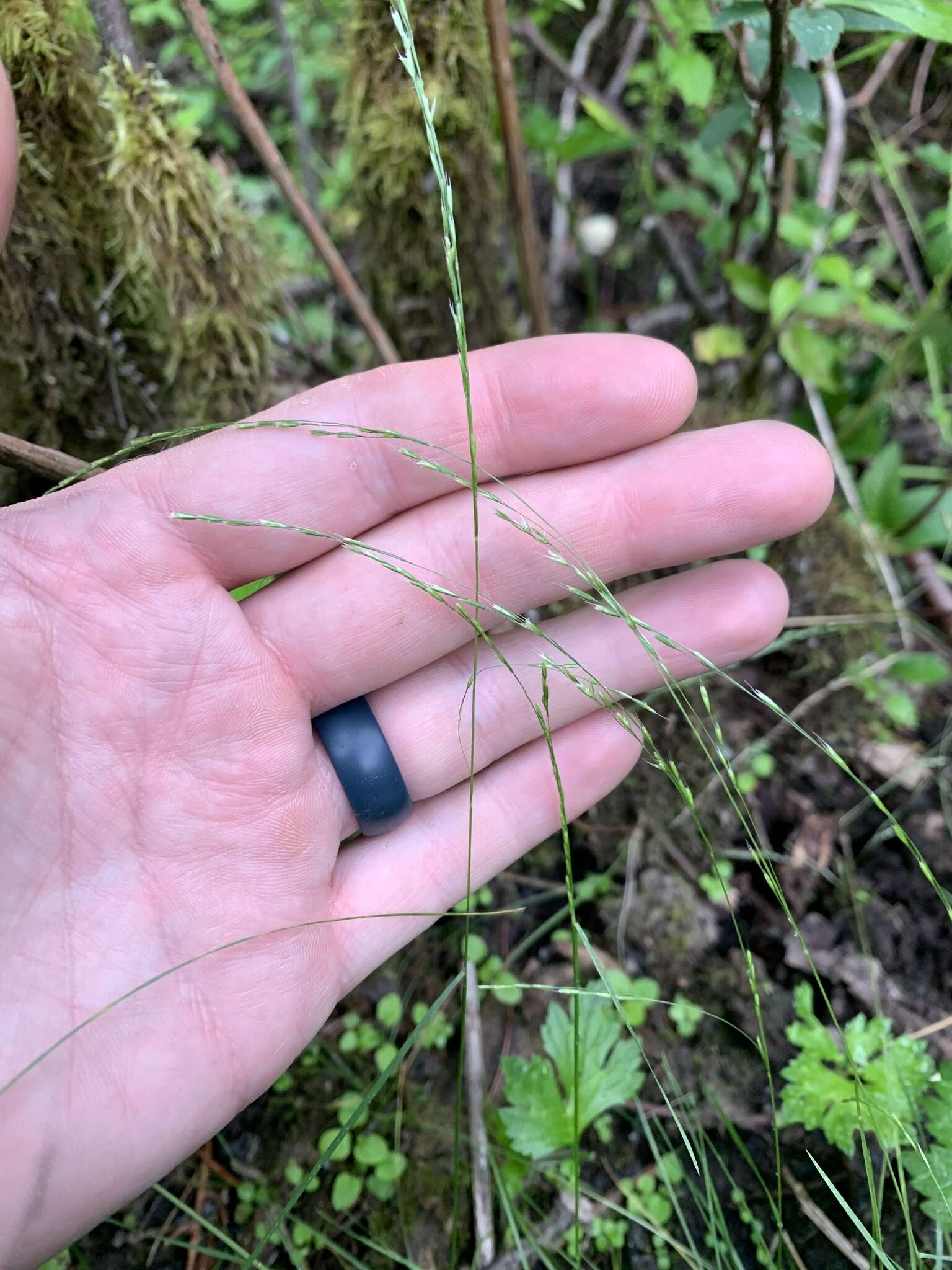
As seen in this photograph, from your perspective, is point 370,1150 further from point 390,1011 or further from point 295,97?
point 295,97

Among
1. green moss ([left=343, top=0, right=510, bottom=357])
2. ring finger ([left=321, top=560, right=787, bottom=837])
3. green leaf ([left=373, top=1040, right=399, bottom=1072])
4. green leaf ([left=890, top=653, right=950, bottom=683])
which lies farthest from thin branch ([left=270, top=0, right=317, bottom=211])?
green leaf ([left=373, top=1040, right=399, bottom=1072])

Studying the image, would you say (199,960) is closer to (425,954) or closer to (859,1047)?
(425,954)

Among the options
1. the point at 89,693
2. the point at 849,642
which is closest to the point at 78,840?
the point at 89,693

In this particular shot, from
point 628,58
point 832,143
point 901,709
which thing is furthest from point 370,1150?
point 628,58

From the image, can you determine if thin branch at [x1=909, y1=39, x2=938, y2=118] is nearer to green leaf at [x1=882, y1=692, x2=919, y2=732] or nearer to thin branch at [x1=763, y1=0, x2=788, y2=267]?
thin branch at [x1=763, y1=0, x2=788, y2=267]

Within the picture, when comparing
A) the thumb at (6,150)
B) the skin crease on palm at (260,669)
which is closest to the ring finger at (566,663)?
the skin crease on palm at (260,669)

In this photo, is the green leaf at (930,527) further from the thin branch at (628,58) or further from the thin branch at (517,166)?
the thin branch at (628,58)
